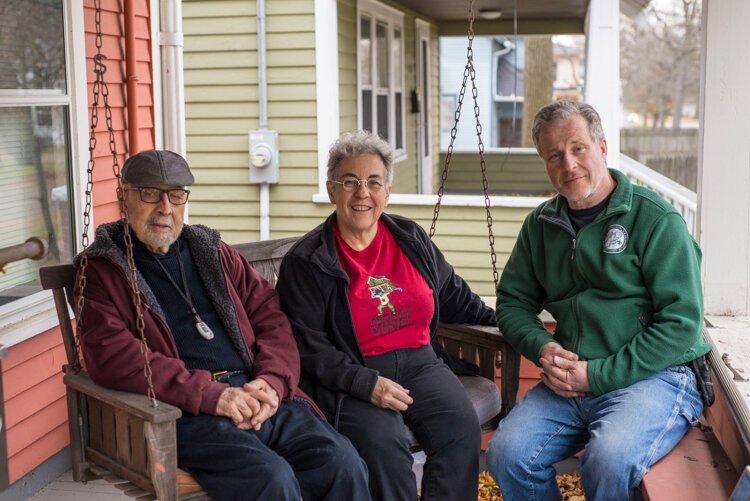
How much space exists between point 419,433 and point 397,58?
6.83 meters

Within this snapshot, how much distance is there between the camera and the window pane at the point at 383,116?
8539 mm

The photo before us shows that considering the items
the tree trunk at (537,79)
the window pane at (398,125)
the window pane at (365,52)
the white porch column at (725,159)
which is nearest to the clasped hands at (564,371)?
the white porch column at (725,159)

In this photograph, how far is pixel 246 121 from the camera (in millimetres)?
6887

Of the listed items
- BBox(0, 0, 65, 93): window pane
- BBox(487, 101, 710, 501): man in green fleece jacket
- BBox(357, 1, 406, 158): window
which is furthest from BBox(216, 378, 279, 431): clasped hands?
BBox(357, 1, 406, 158): window

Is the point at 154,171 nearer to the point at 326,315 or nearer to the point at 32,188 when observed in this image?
the point at 326,315

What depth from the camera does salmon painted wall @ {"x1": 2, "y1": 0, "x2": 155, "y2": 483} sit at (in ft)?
11.6

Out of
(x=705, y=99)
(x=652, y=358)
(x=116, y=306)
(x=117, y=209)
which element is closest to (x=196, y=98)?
(x=117, y=209)

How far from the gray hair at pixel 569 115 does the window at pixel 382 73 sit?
4938 mm

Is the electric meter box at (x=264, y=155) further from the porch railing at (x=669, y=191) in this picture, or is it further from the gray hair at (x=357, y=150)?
the gray hair at (x=357, y=150)

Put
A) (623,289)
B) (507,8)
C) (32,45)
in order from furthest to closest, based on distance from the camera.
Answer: (507,8) < (32,45) < (623,289)

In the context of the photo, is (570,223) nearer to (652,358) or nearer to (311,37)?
(652,358)

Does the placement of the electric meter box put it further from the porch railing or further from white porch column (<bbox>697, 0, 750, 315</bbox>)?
white porch column (<bbox>697, 0, 750, 315</bbox>)

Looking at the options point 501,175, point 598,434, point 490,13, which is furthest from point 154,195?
point 501,175

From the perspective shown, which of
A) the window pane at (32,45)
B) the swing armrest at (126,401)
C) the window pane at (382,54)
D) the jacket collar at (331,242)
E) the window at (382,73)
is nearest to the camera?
the swing armrest at (126,401)
